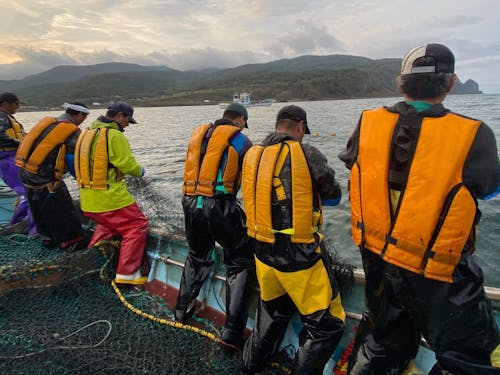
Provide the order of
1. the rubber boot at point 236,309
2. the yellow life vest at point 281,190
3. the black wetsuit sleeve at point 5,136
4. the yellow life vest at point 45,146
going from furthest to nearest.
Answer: the black wetsuit sleeve at point 5,136
the yellow life vest at point 45,146
the rubber boot at point 236,309
the yellow life vest at point 281,190

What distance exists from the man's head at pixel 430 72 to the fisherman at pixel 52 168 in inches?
179

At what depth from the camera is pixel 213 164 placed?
3.59 m

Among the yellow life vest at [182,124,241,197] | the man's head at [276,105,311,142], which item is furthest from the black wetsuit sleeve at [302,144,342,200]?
the yellow life vest at [182,124,241,197]

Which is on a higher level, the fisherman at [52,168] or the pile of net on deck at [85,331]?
the fisherman at [52,168]

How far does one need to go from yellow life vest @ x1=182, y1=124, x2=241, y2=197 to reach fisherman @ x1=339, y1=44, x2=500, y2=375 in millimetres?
1601

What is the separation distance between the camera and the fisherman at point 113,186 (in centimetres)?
440

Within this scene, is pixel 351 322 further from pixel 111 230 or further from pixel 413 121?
pixel 111 230

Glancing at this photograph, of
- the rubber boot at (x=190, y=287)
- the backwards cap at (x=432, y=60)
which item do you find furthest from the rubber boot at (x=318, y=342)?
the backwards cap at (x=432, y=60)

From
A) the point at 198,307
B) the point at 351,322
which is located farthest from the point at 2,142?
the point at 351,322

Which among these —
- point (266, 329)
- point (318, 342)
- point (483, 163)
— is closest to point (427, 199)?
point (483, 163)

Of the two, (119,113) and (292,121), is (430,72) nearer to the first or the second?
(292,121)

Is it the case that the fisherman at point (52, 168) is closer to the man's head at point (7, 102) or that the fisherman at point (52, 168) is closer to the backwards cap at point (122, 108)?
the backwards cap at point (122, 108)


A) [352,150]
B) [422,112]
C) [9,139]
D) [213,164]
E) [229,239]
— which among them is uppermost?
[422,112]

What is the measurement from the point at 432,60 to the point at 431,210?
92cm
